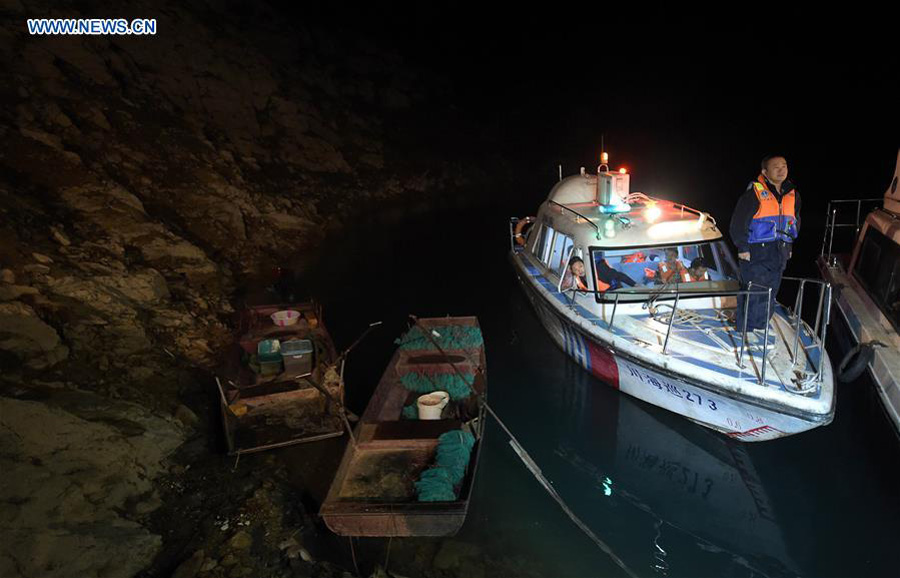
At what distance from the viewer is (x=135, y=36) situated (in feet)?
75.9

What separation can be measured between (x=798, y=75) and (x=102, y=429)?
60456mm

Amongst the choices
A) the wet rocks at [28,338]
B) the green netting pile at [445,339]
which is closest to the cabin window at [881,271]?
the green netting pile at [445,339]

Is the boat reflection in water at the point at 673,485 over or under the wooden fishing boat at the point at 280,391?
under

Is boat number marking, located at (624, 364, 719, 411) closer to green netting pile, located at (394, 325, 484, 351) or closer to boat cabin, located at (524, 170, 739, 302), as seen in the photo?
boat cabin, located at (524, 170, 739, 302)

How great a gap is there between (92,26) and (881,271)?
27696mm

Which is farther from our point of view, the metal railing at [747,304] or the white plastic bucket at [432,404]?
the white plastic bucket at [432,404]

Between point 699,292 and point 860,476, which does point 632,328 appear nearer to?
point 699,292

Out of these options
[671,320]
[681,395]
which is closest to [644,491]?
[681,395]

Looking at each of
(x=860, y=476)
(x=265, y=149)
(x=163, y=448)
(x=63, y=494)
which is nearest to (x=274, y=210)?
(x=265, y=149)

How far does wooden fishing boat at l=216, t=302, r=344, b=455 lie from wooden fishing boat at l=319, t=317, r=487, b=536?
0.85 m

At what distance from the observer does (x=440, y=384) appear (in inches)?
336

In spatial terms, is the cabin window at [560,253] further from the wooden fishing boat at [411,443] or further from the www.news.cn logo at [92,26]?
the www.news.cn logo at [92,26]

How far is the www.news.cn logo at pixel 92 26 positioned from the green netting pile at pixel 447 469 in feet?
72.5

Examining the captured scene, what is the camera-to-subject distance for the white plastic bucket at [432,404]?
7.73m
